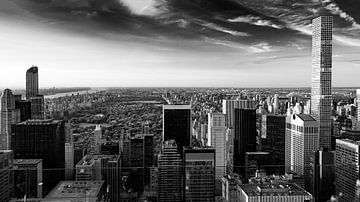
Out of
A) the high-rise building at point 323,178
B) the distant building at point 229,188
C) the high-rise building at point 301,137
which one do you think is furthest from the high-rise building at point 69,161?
the high-rise building at point 301,137

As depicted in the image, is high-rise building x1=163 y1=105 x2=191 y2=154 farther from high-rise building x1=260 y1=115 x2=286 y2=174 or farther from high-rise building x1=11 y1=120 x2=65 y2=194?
high-rise building x1=11 y1=120 x2=65 y2=194

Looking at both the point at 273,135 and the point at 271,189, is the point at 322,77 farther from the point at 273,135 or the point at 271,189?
the point at 271,189

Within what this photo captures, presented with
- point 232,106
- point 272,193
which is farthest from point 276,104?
point 272,193

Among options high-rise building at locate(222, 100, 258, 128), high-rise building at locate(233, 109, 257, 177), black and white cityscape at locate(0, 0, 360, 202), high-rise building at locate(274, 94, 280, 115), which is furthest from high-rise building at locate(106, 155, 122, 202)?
high-rise building at locate(274, 94, 280, 115)

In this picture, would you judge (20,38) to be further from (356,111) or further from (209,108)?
(356,111)

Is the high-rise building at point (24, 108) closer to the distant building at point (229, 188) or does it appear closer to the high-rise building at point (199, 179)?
the high-rise building at point (199, 179)
